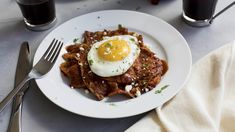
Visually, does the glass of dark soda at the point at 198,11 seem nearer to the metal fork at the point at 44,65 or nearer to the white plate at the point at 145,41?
the white plate at the point at 145,41

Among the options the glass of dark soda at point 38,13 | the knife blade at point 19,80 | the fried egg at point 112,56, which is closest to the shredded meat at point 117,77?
the fried egg at point 112,56

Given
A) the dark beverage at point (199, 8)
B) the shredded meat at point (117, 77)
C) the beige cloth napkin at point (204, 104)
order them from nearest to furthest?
the beige cloth napkin at point (204, 104) < the shredded meat at point (117, 77) < the dark beverage at point (199, 8)

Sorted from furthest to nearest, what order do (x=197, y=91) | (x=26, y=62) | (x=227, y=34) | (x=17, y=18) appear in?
(x=17, y=18) < (x=227, y=34) < (x=26, y=62) < (x=197, y=91)

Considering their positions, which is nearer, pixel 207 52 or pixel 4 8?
pixel 207 52

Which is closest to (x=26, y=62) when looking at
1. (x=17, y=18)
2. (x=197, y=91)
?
(x=17, y=18)

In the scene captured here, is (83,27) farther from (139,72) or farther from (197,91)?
(197,91)

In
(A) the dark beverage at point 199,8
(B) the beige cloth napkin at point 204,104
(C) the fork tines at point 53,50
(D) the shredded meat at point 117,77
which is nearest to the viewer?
(B) the beige cloth napkin at point 204,104

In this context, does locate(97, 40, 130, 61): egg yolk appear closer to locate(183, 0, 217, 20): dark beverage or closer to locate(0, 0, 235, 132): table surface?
locate(0, 0, 235, 132): table surface


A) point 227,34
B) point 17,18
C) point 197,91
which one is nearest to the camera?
point 197,91
